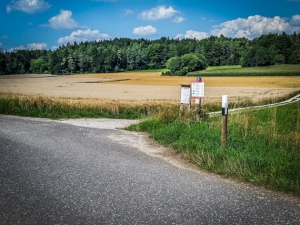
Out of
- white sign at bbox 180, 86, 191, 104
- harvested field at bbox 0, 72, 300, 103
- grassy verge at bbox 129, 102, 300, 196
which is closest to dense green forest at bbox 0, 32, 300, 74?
harvested field at bbox 0, 72, 300, 103

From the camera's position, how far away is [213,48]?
406ft

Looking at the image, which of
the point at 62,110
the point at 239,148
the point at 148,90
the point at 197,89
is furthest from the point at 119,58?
the point at 239,148

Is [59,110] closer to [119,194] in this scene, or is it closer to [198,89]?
[198,89]

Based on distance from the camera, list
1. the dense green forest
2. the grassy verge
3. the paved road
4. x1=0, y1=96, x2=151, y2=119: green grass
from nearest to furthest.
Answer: the paved road, the grassy verge, x1=0, y1=96, x2=151, y2=119: green grass, the dense green forest

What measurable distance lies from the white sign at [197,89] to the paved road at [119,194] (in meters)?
3.87

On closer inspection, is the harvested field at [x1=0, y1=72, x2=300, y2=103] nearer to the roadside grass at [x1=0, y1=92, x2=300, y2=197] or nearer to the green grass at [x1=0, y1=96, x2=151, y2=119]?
the green grass at [x1=0, y1=96, x2=151, y2=119]

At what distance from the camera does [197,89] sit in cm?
1082

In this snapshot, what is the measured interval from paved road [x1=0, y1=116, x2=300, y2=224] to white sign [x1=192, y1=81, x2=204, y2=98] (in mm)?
3872

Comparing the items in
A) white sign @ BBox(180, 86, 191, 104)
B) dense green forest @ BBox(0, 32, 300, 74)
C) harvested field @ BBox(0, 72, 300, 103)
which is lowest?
harvested field @ BBox(0, 72, 300, 103)

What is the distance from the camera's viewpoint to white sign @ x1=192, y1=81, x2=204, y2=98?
10.7m

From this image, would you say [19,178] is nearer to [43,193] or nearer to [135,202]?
[43,193]

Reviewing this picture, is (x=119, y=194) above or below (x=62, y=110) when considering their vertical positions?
above

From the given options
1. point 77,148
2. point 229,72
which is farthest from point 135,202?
point 229,72

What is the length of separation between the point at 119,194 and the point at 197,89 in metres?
6.65
